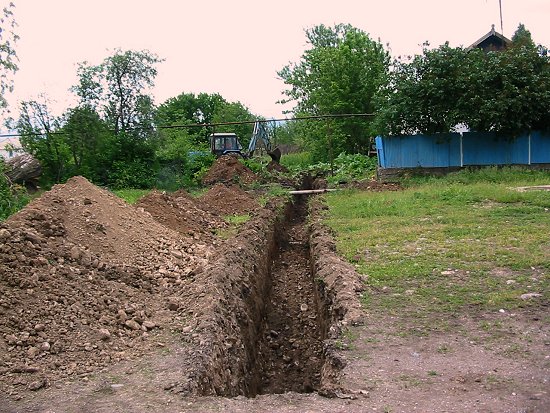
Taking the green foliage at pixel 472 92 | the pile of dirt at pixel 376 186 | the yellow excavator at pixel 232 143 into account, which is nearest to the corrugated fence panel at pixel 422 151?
the green foliage at pixel 472 92

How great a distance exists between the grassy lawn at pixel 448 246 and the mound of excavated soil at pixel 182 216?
2.77 metres

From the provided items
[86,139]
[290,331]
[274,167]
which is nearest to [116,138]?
[86,139]

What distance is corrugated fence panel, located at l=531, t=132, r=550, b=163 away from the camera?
20.8 m

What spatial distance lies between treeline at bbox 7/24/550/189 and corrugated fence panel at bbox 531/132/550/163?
1.39ft

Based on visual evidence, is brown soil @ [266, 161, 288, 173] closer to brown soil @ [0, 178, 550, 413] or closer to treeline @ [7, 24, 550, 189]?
treeline @ [7, 24, 550, 189]

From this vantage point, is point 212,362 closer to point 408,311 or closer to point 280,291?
point 408,311

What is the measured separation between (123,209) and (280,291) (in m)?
3.29

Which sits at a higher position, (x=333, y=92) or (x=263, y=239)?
(x=333, y=92)

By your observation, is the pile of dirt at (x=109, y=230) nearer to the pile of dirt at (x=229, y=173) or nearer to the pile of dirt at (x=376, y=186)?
the pile of dirt at (x=376, y=186)

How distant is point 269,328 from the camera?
8.98 meters

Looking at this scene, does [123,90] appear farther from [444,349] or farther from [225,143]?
[444,349]

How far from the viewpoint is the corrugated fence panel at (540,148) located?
2077 centimetres

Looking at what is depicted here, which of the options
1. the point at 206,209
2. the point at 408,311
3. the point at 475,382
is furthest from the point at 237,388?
the point at 206,209

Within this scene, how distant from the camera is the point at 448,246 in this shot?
373 inches
